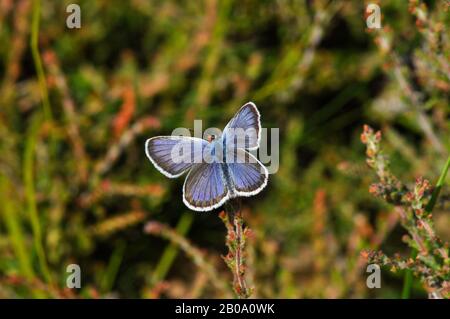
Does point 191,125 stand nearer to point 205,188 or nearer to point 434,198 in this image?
point 205,188

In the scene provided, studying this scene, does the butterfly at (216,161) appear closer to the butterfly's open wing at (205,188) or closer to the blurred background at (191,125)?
the butterfly's open wing at (205,188)

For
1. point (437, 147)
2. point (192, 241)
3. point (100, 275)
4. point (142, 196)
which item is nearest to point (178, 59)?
point (142, 196)

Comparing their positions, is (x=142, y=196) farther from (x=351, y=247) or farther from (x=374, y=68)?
(x=374, y=68)

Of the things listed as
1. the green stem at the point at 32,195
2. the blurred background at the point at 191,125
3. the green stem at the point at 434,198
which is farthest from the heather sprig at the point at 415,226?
the green stem at the point at 32,195

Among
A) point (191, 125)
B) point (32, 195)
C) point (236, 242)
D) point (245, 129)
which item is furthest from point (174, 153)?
point (191, 125)
